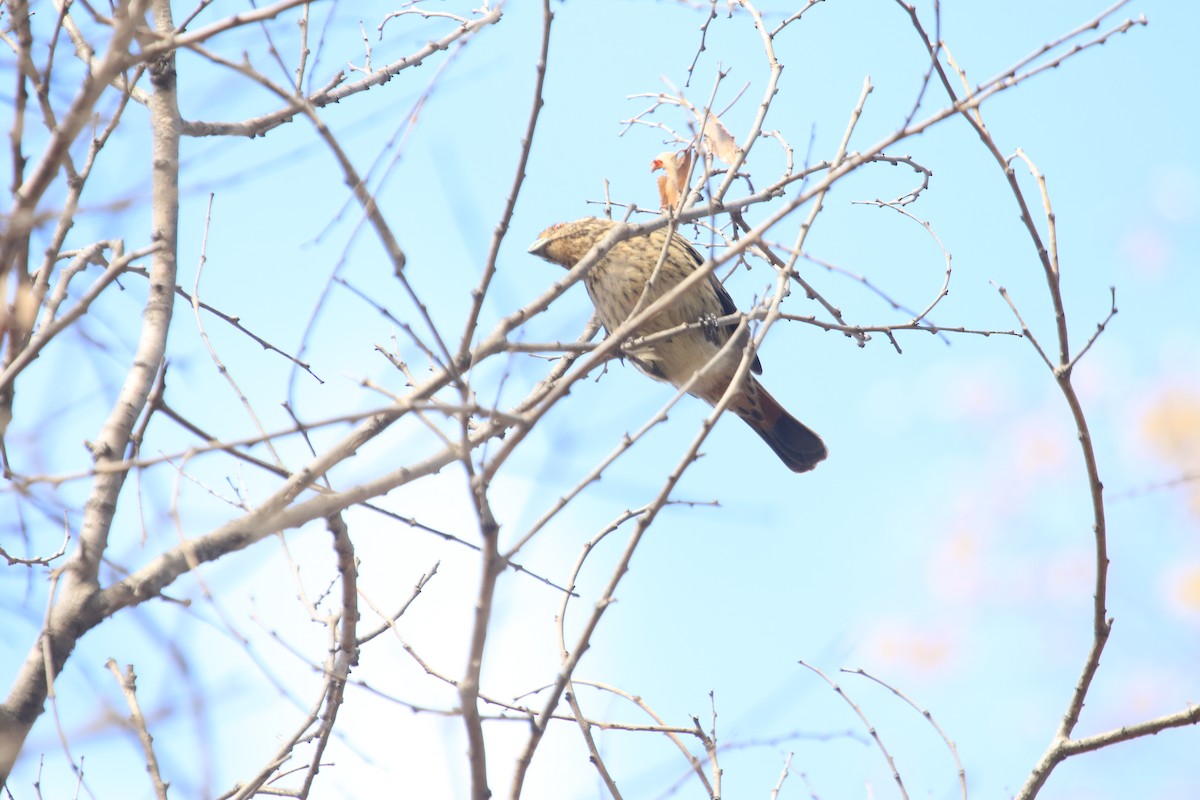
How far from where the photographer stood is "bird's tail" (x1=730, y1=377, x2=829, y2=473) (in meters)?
6.23

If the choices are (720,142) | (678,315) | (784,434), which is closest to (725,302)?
(678,315)

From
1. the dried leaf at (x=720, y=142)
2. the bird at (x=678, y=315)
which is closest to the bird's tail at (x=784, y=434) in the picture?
the bird at (x=678, y=315)

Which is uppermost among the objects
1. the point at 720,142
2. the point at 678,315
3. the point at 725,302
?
the point at 725,302

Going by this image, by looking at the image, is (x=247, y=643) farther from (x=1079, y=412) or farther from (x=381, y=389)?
(x=1079, y=412)

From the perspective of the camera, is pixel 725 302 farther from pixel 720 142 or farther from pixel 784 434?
pixel 720 142

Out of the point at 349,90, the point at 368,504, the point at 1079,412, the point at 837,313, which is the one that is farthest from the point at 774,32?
the point at 368,504

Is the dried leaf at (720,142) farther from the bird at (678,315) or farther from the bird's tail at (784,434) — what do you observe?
the bird's tail at (784,434)

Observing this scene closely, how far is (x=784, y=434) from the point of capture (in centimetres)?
633

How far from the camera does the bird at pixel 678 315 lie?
5.36 m

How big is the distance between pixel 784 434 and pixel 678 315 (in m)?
1.18

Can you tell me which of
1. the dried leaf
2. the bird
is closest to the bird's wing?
the bird

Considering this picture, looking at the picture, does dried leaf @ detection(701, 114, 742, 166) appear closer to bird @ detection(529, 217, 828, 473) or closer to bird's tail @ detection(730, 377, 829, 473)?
bird @ detection(529, 217, 828, 473)

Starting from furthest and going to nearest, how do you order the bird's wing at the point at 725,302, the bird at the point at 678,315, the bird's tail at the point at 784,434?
the bird's tail at the point at 784,434, the bird's wing at the point at 725,302, the bird at the point at 678,315

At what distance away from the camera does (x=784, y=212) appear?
2232 mm
